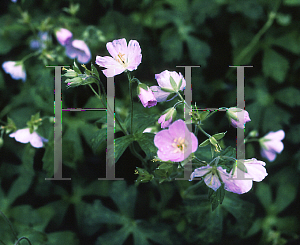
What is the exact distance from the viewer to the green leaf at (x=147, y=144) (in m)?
1.06

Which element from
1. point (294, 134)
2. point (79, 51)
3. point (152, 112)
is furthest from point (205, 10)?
point (294, 134)

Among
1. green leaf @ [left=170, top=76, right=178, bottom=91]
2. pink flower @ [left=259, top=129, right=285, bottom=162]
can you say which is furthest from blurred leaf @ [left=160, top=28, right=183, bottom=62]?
green leaf @ [left=170, top=76, right=178, bottom=91]

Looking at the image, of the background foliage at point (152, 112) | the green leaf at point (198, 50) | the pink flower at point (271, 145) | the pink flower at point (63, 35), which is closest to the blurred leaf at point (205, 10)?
the background foliage at point (152, 112)

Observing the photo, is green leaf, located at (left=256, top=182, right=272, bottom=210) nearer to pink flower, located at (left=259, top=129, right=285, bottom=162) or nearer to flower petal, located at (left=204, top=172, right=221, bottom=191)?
pink flower, located at (left=259, top=129, right=285, bottom=162)

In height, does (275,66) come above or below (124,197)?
above

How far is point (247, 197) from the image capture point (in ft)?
6.79

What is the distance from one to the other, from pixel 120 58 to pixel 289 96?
1472mm

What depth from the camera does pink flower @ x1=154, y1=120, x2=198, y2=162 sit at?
2.80 feet

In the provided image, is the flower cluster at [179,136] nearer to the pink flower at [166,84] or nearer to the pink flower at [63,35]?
the pink flower at [166,84]

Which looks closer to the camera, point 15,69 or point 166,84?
point 166,84

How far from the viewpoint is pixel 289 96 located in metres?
2.02

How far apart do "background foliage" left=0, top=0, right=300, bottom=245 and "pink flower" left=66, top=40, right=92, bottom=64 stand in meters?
0.08

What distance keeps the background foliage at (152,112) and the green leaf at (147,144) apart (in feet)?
2.09

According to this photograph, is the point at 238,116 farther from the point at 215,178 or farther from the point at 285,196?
the point at 285,196
